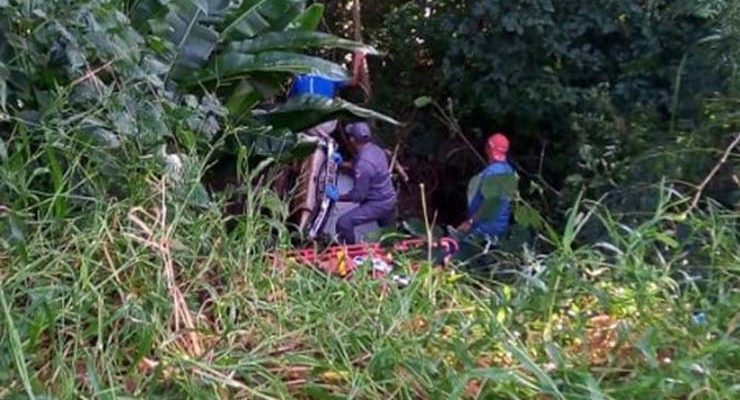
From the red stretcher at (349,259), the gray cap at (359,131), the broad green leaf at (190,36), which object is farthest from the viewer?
the gray cap at (359,131)

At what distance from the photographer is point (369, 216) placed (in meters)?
6.93

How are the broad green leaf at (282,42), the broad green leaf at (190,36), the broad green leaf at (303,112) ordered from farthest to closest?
the broad green leaf at (303,112) → the broad green leaf at (282,42) → the broad green leaf at (190,36)

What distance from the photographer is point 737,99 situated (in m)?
3.99

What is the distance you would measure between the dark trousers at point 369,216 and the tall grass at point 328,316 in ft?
12.5

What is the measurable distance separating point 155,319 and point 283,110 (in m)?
3.29

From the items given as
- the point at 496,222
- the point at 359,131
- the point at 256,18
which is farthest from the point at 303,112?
the point at 496,222

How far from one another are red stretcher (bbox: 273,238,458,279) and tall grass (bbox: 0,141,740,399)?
7 cm

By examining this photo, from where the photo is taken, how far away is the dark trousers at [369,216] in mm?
6484

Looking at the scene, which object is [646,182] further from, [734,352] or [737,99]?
[734,352]

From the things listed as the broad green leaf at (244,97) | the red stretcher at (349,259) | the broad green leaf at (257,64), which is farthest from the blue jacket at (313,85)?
the red stretcher at (349,259)

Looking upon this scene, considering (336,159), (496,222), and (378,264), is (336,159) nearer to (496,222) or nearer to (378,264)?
(496,222)

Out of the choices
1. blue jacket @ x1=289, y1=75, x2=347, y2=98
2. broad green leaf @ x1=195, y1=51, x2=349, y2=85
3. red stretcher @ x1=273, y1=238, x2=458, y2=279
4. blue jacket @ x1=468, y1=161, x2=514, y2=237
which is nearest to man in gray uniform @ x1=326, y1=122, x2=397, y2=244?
blue jacket @ x1=289, y1=75, x2=347, y2=98

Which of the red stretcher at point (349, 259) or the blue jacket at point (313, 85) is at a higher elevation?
the red stretcher at point (349, 259)

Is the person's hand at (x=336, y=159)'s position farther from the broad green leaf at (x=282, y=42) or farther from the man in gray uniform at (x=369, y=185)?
the broad green leaf at (x=282, y=42)
